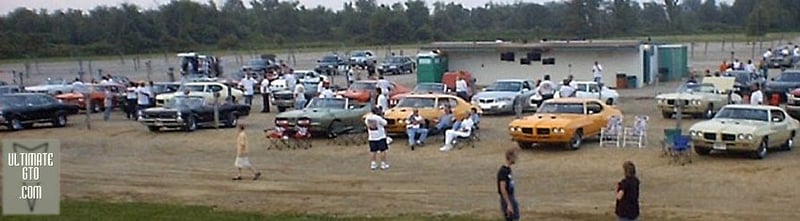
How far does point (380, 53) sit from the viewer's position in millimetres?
106188

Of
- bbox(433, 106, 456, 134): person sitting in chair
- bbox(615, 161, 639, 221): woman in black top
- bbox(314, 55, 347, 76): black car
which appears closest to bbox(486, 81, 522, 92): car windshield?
bbox(433, 106, 456, 134): person sitting in chair

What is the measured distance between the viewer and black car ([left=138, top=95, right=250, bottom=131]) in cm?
3228

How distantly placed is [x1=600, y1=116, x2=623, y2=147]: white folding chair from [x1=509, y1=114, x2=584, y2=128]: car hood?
721 mm

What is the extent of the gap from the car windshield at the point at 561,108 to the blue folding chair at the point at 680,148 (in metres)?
3.67

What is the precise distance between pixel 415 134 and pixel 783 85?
15943mm

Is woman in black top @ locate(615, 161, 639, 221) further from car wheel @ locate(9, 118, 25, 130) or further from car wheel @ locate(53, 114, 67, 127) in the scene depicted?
car wheel @ locate(53, 114, 67, 127)

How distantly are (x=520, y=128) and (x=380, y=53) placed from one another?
3175 inches

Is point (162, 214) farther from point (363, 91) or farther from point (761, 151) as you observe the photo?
point (363, 91)

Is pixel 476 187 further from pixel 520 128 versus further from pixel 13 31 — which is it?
pixel 13 31

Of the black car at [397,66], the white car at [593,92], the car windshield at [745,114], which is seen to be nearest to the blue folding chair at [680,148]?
the car windshield at [745,114]

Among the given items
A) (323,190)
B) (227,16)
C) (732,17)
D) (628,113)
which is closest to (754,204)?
(323,190)

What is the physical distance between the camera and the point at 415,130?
27.4 m

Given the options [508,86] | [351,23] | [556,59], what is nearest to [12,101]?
[508,86]

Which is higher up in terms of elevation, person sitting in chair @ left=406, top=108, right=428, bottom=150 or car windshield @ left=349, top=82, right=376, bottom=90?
car windshield @ left=349, top=82, right=376, bottom=90
